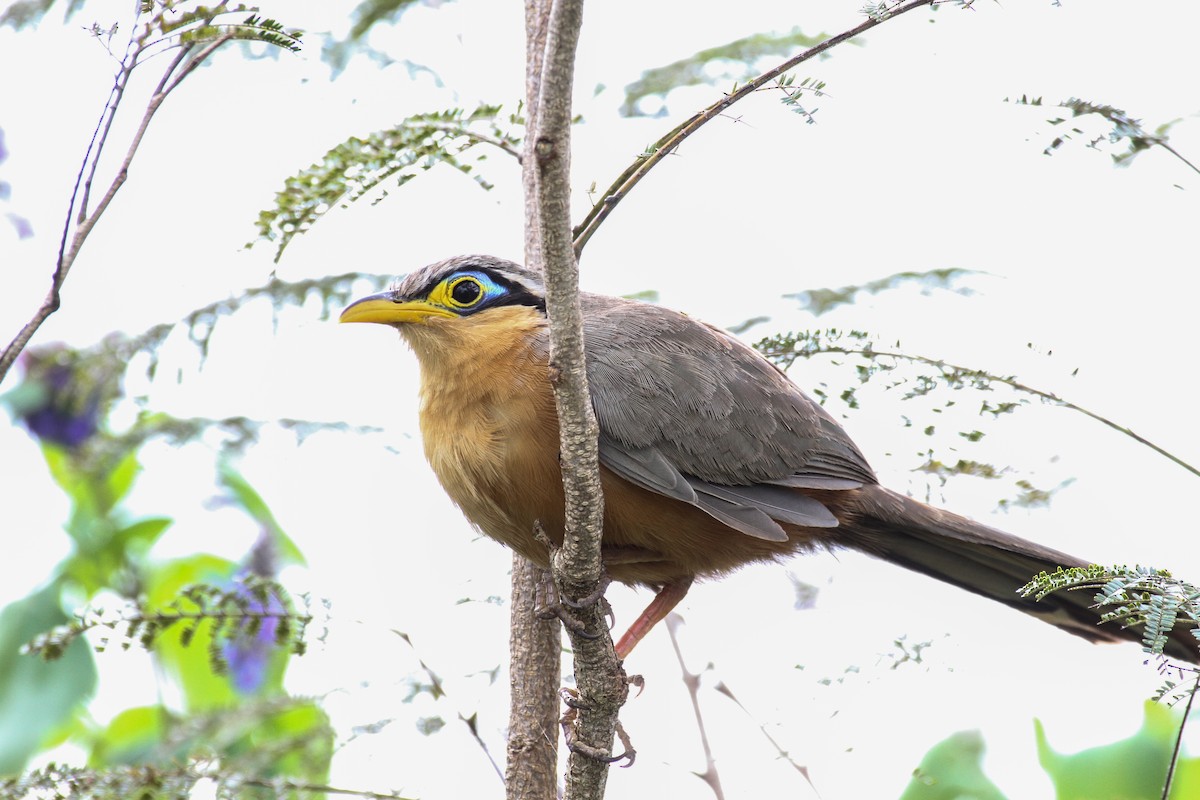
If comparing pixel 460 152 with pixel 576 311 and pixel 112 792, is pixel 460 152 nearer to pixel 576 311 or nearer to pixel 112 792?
pixel 576 311

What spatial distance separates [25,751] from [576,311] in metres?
3.74

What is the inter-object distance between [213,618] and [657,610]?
1.37 metres

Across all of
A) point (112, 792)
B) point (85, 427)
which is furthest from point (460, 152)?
point (85, 427)

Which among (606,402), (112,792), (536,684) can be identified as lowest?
(112,792)

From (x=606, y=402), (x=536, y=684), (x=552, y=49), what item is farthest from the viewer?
(x=606, y=402)

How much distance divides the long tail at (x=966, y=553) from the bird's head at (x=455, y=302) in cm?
137

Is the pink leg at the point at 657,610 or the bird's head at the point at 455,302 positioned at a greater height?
the bird's head at the point at 455,302

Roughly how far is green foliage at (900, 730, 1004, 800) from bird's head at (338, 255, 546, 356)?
2039 millimetres

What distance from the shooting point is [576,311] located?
2334mm

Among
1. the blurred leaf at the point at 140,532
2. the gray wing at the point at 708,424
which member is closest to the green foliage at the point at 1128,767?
the gray wing at the point at 708,424

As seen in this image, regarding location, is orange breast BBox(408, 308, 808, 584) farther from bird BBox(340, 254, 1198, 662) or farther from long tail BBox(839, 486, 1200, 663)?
long tail BBox(839, 486, 1200, 663)

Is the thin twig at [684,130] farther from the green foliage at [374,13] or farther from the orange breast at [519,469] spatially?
the green foliage at [374,13]

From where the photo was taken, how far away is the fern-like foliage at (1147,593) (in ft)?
7.06

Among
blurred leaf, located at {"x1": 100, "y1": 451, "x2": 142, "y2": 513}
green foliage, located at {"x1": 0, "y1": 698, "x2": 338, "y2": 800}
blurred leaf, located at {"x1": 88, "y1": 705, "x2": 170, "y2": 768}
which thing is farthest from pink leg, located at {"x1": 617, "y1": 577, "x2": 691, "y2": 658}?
blurred leaf, located at {"x1": 100, "y1": 451, "x2": 142, "y2": 513}
